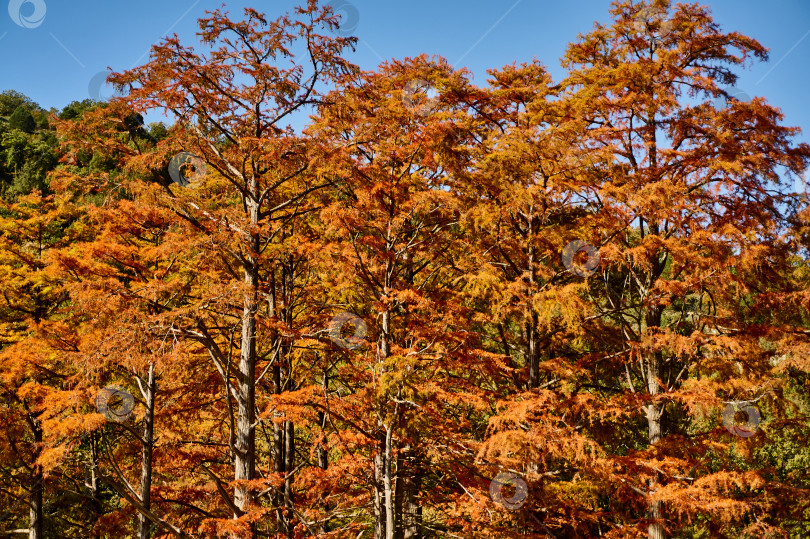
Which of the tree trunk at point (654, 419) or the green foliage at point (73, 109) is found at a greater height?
the green foliage at point (73, 109)

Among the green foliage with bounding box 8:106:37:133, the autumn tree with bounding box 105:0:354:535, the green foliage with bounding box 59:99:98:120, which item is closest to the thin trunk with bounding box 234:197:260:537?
the autumn tree with bounding box 105:0:354:535

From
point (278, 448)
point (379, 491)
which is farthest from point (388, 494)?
point (278, 448)

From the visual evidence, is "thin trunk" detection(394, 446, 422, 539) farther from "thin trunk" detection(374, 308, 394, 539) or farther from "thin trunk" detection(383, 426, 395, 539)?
"thin trunk" detection(383, 426, 395, 539)

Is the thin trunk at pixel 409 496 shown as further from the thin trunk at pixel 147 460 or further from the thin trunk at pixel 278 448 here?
the thin trunk at pixel 147 460

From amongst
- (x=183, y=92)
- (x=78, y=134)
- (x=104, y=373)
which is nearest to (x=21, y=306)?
(x=104, y=373)

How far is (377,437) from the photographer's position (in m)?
9.22

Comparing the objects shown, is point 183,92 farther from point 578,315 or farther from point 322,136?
point 578,315

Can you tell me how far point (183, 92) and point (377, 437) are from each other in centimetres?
655

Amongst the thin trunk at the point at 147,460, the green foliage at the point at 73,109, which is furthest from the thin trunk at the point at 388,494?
the green foliage at the point at 73,109

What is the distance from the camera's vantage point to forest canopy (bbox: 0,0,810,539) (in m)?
8.69

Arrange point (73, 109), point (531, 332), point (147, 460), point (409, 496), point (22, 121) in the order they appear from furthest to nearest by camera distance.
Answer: point (22, 121) → point (73, 109) → point (409, 496) → point (147, 460) → point (531, 332)

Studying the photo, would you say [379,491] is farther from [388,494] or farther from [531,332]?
[531,332]

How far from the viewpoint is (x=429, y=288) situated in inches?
506

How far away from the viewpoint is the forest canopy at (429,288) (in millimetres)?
8688
